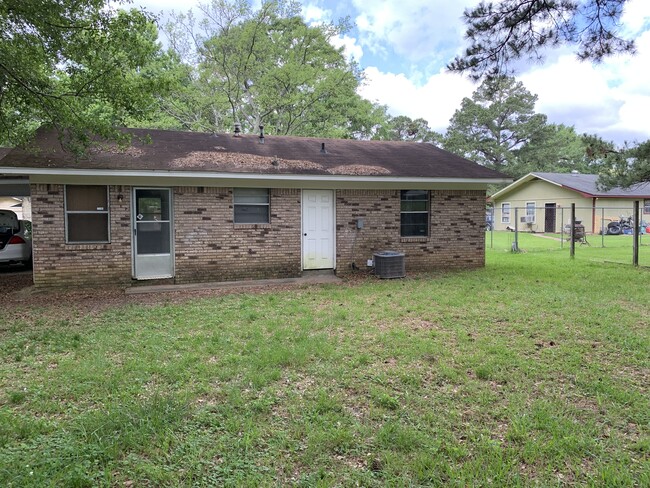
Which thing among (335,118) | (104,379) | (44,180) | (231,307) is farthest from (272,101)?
(104,379)

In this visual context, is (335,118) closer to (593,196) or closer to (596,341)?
(593,196)

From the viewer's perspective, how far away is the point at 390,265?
10.0 metres

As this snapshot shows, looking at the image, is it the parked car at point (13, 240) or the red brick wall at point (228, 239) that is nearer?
the red brick wall at point (228, 239)

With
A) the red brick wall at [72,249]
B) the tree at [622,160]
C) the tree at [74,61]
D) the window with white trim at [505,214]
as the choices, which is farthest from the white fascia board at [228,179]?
the window with white trim at [505,214]

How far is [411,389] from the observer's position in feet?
12.4

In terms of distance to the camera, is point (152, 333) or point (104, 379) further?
point (152, 333)

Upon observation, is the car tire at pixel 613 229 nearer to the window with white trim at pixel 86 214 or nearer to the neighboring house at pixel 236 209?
the neighboring house at pixel 236 209

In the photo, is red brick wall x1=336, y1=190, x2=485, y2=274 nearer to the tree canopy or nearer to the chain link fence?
the chain link fence

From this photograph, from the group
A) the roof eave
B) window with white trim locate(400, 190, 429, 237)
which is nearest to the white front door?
the roof eave

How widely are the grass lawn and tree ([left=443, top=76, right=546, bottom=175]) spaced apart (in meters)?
38.3

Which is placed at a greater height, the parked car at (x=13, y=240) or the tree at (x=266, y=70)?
the tree at (x=266, y=70)

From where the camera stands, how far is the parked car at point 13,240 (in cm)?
1034

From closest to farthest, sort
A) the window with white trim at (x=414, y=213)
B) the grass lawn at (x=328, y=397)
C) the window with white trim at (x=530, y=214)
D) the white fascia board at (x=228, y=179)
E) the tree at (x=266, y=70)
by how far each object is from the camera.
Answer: the grass lawn at (x=328, y=397), the white fascia board at (x=228, y=179), the window with white trim at (x=414, y=213), the tree at (x=266, y=70), the window with white trim at (x=530, y=214)

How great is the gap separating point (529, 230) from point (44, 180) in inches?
1118
